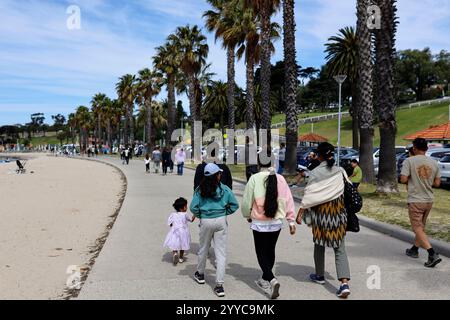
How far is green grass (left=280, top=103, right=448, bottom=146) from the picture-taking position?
6886 cm

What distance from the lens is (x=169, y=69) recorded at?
148 ft

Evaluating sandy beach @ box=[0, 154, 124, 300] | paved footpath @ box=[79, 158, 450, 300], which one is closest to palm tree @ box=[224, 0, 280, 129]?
sandy beach @ box=[0, 154, 124, 300]

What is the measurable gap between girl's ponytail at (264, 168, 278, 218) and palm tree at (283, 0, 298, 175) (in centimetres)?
1618

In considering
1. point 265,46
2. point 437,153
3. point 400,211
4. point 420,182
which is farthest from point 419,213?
point 265,46

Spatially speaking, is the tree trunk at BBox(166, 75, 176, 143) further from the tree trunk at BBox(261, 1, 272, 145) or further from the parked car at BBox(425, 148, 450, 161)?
the parked car at BBox(425, 148, 450, 161)

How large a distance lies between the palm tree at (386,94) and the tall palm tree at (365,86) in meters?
2.51

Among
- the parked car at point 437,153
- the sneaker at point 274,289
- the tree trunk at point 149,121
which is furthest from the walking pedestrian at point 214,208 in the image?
the tree trunk at point 149,121

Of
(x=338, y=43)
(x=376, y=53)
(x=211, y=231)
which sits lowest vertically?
(x=211, y=231)

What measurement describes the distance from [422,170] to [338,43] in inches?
1463

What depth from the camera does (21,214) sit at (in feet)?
39.6

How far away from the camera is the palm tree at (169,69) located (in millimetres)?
44156

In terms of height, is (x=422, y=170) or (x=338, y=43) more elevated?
(x=338, y=43)

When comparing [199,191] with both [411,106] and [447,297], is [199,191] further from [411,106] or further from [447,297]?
[411,106]
